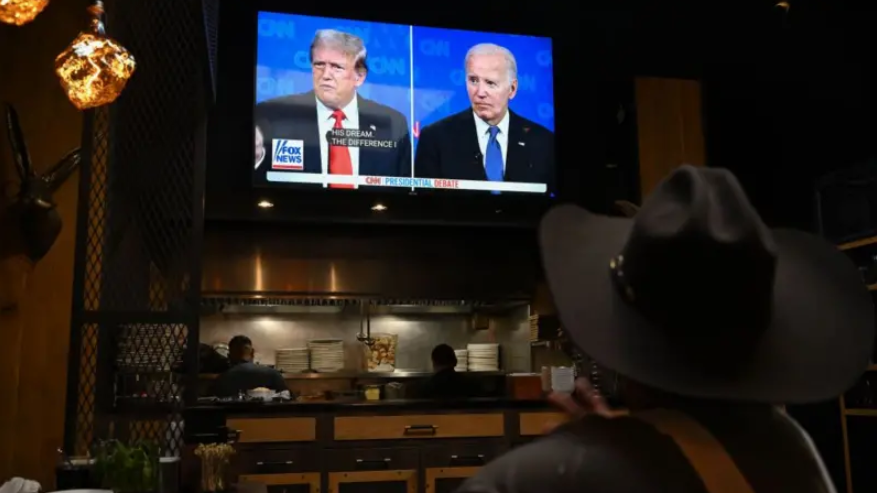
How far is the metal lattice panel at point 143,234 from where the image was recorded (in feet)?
8.98

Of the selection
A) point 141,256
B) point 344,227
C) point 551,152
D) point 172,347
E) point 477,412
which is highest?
point 551,152

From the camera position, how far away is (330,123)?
17.4 ft

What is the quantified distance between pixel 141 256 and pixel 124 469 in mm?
1933

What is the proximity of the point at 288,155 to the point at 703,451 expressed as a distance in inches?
182

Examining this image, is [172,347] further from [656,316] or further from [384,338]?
[384,338]

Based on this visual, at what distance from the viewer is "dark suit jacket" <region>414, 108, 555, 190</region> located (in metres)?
5.43

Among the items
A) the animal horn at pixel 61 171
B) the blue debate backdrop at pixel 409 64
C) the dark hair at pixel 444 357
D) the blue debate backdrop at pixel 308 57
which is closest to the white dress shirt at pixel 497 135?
the blue debate backdrop at pixel 409 64

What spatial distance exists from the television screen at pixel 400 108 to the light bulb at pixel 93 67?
2.75 m

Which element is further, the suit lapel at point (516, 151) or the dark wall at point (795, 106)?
the suit lapel at point (516, 151)

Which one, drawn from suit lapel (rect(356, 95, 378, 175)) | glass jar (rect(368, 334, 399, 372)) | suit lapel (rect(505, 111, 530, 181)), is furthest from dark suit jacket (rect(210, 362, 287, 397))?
suit lapel (rect(505, 111, 530, 181))

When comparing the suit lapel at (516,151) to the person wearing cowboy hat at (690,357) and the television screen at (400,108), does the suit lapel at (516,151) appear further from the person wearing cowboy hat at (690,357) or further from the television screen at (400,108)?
the person wearing cowboy hat at (690,357)

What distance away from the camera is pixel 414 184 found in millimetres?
5371

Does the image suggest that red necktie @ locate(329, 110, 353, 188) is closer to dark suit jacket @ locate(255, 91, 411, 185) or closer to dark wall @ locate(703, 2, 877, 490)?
dark suit jacket @ locate(255, 91, 411, 185)

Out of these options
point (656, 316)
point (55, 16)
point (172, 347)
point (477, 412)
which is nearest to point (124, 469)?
point (172, 347)
